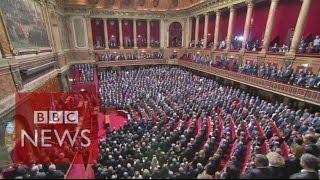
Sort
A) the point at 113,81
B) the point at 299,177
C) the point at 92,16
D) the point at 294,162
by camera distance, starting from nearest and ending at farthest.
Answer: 1. the point at 299,177
2. the point at 294,162
3. the point at 113,81
4. the point at 92,16

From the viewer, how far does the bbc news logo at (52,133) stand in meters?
9.44

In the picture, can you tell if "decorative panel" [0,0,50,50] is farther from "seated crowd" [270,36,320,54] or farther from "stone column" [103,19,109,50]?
"seated crowd" [270,36,320,54]

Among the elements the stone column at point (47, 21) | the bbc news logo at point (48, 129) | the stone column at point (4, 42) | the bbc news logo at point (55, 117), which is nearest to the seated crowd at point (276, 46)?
the bbc news logo at point (48, 129)

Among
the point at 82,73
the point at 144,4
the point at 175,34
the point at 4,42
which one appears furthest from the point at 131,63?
the point at 4,42

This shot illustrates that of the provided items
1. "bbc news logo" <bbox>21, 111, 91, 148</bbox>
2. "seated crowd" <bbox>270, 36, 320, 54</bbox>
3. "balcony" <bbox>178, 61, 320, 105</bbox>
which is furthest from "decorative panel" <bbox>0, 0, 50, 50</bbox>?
"seated crowd" <bbox>270, 36, 320, 54</bbox>

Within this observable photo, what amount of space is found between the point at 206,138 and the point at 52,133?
283 inches

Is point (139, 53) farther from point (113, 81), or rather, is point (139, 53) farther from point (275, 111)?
point (275, 111)

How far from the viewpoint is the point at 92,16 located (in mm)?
29062

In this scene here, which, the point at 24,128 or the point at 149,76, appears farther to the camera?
the point at 149,76

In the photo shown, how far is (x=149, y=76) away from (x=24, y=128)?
15094mm

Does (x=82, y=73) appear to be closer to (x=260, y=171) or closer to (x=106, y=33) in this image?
(x=106, y=33)

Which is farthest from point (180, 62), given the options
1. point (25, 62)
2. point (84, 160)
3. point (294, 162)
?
point (294, 162)

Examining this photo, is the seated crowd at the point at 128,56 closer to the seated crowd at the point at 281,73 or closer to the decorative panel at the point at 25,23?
the seated crowd at the point at 281,73

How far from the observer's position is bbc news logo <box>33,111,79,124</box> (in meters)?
10.7
